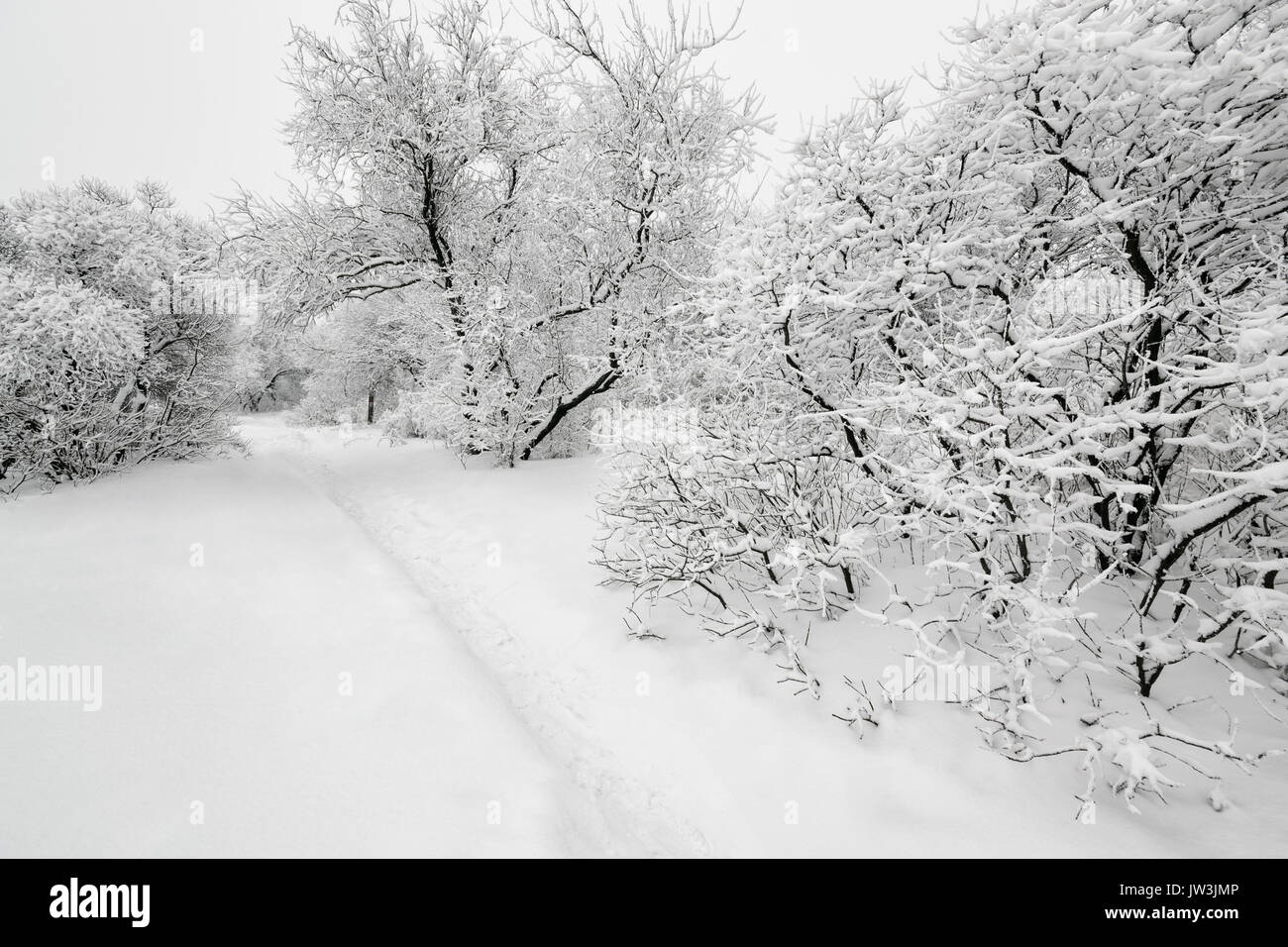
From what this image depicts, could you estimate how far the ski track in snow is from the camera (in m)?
3.31

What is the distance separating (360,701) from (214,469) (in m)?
10.5

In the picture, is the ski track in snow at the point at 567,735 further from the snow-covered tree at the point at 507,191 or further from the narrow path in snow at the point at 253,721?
the snow-covered tree at the point at 507,191

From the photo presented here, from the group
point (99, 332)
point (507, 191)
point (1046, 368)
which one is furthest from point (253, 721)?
point (507, 191)

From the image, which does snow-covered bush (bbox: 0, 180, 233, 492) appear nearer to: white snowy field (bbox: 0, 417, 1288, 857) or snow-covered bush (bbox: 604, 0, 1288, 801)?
white snowy field (bbox: 0, 417, 1288, 857)

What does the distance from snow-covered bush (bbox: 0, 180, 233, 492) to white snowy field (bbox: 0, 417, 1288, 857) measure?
15.4 ft

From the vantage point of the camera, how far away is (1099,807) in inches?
122

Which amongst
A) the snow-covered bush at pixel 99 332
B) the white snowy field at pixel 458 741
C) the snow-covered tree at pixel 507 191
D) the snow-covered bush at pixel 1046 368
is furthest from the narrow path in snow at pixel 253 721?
the snow-covered tree at pixel 507 191

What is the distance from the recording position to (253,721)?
3811 mm

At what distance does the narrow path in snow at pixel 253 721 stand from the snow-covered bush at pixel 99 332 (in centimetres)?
437

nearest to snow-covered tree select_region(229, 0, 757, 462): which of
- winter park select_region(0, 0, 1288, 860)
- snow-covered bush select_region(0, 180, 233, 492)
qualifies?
winter park select_region(0, 0, 1288, 860)

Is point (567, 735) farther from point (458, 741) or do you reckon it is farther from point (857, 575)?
point (857, 575)

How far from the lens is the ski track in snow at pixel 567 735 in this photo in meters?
3.31

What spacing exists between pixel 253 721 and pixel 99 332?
32.3 ft
